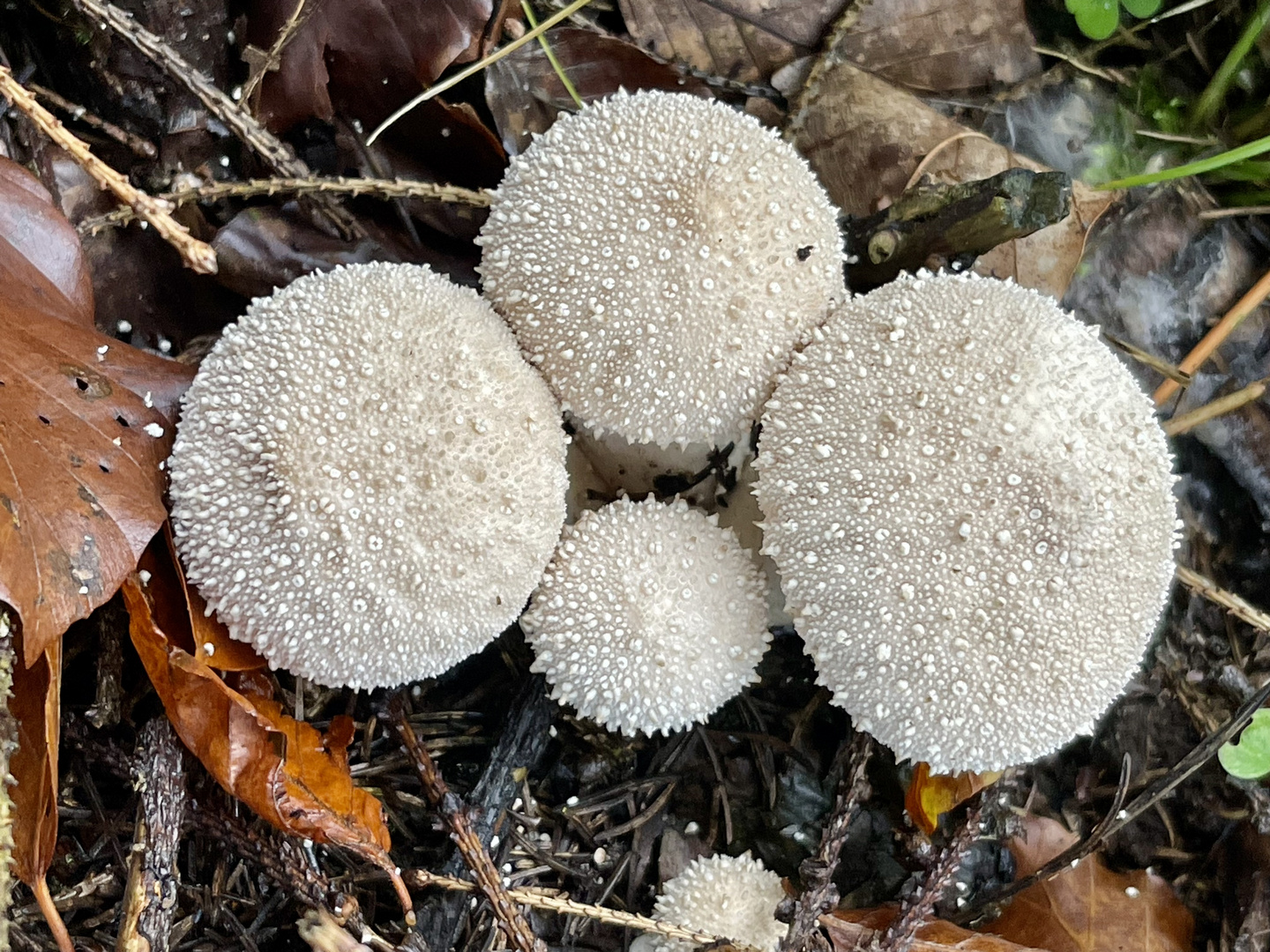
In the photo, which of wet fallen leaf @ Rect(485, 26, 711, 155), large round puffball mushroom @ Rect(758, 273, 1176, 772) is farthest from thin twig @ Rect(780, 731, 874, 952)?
wet fallen leaf @ Rect(485, 26, 711, 155)

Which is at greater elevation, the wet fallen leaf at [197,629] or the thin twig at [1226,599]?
the wet fallen leaf at [197,629]

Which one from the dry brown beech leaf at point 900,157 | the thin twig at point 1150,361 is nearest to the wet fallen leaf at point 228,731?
the dry brown beech leaf at point 900,157

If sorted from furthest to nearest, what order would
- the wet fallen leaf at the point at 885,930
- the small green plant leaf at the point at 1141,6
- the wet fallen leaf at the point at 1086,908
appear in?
the small green plant leaf at the point at 1141,6
the wet fallen leaf at the point at 1086,908
the wet fallen leaf at the point at 885,930

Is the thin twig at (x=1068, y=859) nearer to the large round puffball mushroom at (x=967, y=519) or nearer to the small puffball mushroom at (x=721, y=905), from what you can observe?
the large round puffball mushroom at (x=967, y=519)

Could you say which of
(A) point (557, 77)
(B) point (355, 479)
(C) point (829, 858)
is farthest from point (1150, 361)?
(B) point (355, 479)

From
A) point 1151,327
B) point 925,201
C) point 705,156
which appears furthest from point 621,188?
point 1151,327

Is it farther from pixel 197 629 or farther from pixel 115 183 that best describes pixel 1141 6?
pixel 197 629

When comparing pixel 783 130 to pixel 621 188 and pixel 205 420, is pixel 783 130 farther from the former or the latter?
pixel 205 420
